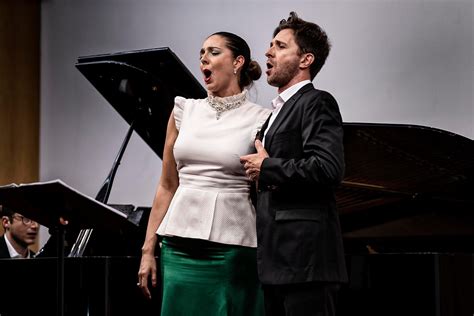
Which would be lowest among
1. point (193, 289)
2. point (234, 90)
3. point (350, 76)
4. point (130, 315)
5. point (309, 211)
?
point (130, 315)

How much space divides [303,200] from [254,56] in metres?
3.43

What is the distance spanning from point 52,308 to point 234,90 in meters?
1.16

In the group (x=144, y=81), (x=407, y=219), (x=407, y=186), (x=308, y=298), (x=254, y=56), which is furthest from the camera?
(x=254, y=56)

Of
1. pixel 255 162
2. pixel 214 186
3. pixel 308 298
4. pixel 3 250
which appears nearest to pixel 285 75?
pixel 255 162

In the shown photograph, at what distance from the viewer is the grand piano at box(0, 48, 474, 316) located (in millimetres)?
2846

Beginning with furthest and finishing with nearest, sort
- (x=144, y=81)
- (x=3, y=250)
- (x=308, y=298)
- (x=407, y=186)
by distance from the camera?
(x=3, y=250)
(x=407, y=186)
(x=144, y=81)
(x=308, y=298)

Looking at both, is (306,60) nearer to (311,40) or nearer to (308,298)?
(311,40)

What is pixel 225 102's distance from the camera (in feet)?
7.38

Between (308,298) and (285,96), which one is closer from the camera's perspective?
(308,298)

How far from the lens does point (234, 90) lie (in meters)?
2.28

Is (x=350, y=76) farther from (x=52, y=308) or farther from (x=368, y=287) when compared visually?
(x=52, y=308)

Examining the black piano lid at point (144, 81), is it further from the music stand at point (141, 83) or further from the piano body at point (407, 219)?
the piano body at point (407, 219)

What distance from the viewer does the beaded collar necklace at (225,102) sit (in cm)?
224

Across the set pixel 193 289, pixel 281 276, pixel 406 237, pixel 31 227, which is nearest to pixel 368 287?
pixel 406 237
